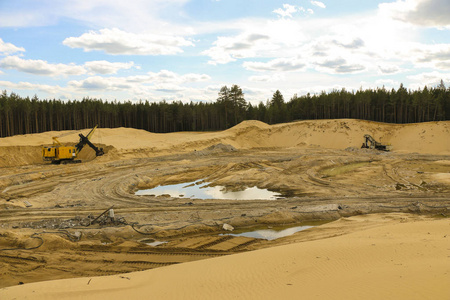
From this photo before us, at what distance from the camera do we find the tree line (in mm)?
57031

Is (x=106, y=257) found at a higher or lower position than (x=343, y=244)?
lower

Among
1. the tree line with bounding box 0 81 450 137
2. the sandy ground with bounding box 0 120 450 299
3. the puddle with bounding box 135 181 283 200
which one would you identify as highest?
the tree line with bounding box 0 81 450 137

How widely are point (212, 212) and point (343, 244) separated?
7.53 metres

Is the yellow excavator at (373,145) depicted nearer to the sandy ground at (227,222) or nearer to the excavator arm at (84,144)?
the sandy ground at (227,222)

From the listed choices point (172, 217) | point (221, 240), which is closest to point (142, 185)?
point (172, 217)

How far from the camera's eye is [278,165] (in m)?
31.2

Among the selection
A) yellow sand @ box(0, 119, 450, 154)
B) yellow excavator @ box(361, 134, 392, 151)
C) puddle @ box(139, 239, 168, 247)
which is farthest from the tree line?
puddle @ box(139, 239, 168, 247)

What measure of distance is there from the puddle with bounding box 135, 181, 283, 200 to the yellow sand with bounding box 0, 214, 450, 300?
10.5 metres

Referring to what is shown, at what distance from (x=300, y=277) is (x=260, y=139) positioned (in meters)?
43.6

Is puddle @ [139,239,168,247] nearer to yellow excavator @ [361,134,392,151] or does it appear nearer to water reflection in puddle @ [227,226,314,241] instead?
water reflection in puddle @ [227,226,314,241]

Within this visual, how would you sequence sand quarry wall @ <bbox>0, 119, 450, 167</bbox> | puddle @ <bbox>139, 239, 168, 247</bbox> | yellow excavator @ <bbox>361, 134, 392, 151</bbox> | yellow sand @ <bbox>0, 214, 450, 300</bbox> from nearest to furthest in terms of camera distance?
yellow sand @ <bbox>0, 214, 450, 300</bbox> → puddle @ <bbox>139, 239, 168, 247</bbox> → sand quarry wall @ <bbox>0, 119, 450, 167</bbox> → yellow excavator @ <bbox>361, 134, 392, 151</bbox>

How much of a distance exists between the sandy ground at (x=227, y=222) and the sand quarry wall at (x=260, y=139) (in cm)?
170

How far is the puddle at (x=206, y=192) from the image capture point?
2106 centimetres

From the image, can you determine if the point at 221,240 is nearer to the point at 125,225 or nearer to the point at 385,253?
the point at 125,225
